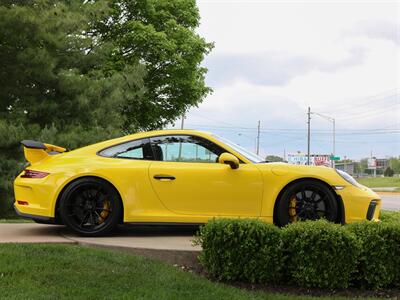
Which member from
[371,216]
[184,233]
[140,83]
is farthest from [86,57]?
[371,216]

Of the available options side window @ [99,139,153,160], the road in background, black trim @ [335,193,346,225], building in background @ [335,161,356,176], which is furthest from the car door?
building in background @ [335,161,356,176]

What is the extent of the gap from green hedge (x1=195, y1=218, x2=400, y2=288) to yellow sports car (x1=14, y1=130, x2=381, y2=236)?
1030mm

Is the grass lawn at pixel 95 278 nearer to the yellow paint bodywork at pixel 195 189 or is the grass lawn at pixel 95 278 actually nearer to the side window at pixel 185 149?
the yellow paint bodywork at pixel 195 189

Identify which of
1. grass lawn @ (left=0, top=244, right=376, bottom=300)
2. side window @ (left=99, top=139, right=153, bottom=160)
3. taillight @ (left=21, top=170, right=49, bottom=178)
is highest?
side window @ (left=99, top=139, right=153, bottom=160)

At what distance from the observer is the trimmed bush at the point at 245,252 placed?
14.6 feet

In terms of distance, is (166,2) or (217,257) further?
(166,2)

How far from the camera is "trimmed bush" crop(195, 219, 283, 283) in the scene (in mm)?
4465

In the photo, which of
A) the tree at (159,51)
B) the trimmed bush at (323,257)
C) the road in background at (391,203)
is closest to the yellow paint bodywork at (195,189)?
the trimmed bush at (323,257)

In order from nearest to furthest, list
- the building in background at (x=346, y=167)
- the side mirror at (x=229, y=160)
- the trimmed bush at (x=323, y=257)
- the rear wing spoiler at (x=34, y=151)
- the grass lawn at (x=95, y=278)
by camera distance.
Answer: the grass lawn at (x=95, y=278), the trimmed bush at (x=323, y=257), the side mirror at (x=229, y=160), the rear wing spoiler at (x=34, y=151), the building in background at (x=346, y=167)

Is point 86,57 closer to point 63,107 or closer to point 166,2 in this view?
point 63,107

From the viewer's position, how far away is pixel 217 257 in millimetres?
4516

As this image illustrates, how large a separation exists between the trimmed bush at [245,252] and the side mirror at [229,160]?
44.6 inches

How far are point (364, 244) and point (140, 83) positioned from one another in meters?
13.3

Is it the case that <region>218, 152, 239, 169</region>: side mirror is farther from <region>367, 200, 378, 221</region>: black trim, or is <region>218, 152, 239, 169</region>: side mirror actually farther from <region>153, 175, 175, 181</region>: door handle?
<region>367, 200, 378, 221</region>: black trim
